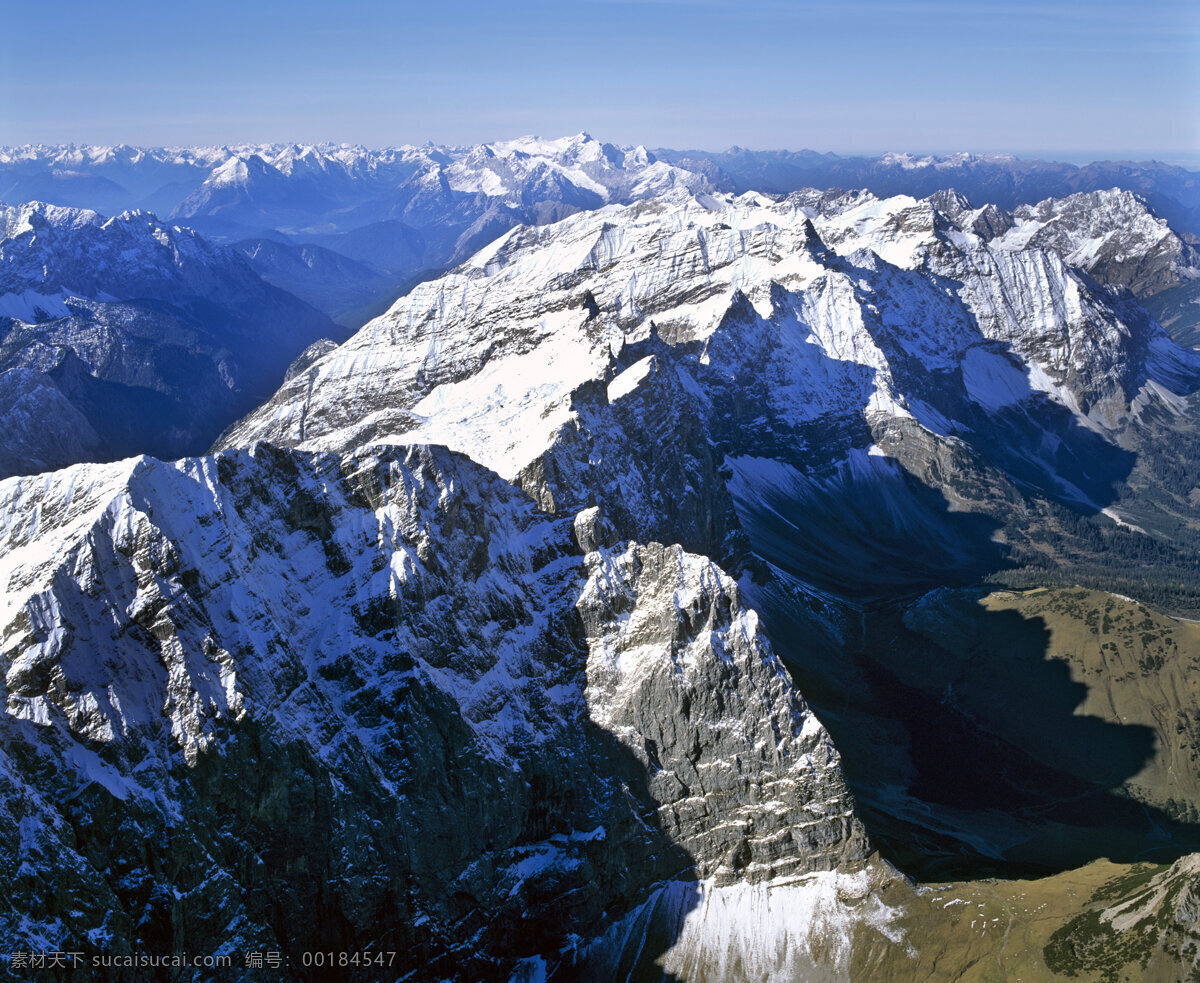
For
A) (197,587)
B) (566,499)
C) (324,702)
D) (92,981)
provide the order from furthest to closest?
1. (566,499)
2. (324,702)
3. (197,587)
4. (92,981)

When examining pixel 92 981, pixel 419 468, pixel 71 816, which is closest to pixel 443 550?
pixel 419 468

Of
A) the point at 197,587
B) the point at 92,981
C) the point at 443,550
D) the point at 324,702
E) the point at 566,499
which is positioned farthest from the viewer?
the point at 566,499

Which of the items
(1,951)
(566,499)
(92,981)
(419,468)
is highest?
(419,468)

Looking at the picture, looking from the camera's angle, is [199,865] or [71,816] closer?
[71,816]

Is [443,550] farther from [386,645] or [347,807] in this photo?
[347,807]

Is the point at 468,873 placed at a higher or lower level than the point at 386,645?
lower

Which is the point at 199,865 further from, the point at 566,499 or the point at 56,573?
the point at 566,499
